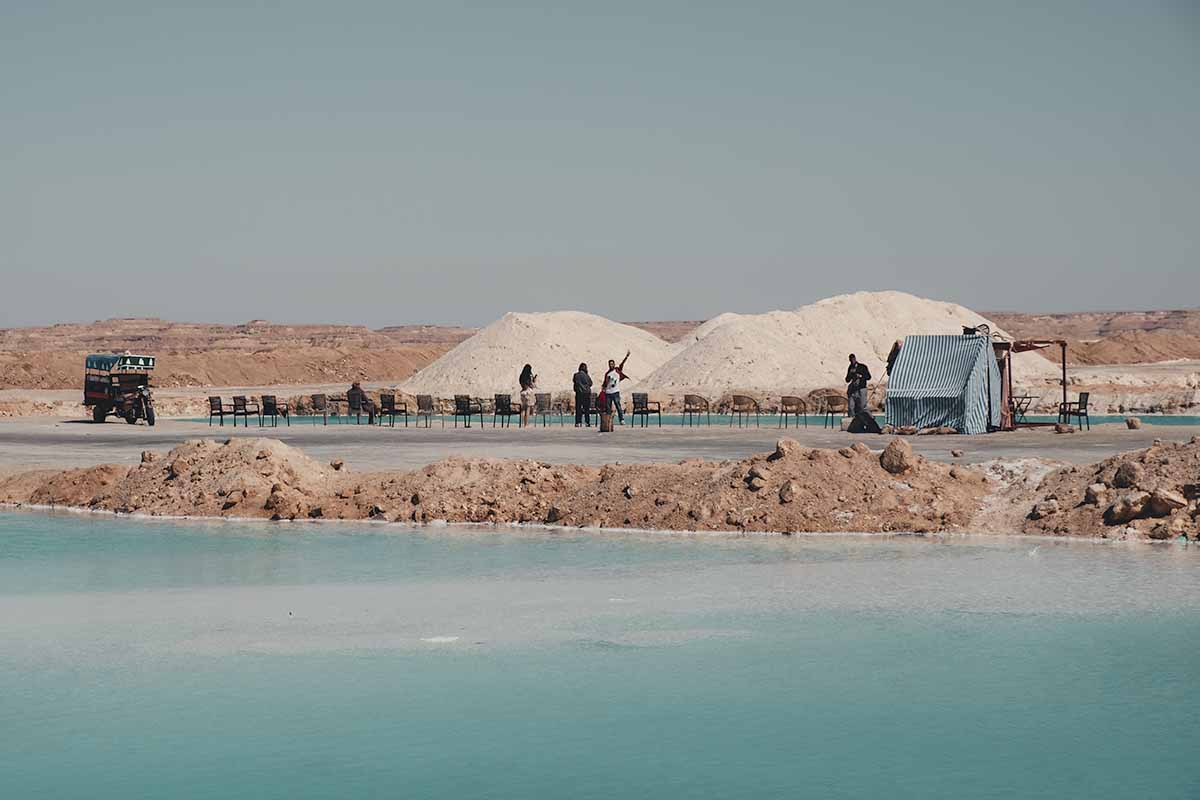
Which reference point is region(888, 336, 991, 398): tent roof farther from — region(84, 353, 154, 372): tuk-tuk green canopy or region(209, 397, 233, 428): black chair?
region(84, 353, 154, 372): tuk-tuk green canopy

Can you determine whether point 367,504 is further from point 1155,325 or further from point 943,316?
point 1155,325

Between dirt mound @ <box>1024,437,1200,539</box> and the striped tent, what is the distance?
473 inches

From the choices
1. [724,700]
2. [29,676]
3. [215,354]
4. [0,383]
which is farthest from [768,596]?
[215,354]

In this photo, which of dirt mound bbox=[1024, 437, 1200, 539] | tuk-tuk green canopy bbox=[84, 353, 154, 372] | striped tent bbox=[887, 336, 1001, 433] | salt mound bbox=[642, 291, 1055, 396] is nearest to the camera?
dirt mound bbox=[1024, 437, 1200, 539]

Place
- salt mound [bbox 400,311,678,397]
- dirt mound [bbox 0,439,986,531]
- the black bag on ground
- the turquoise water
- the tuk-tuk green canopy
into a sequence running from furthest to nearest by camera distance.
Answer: salt mound [bbox 400,311,678,397] < the tuk-tuk green canopy < the black bag on ground < dirt mound [bbox 0,439,986,531] < the turquoise water

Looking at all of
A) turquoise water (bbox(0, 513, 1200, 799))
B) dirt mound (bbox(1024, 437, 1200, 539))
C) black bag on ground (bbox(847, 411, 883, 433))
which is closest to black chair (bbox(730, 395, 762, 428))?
black bag on ground (bbox(847, 411, 883, 433))

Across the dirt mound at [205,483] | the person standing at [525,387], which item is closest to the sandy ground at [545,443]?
the person standing at [525,387]

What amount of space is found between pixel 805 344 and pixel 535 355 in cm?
1272

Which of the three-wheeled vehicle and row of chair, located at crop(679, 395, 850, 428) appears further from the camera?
the three-wheeled vehicle

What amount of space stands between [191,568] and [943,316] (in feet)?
192

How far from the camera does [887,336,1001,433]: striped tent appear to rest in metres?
28.9

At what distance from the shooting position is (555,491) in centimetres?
1886

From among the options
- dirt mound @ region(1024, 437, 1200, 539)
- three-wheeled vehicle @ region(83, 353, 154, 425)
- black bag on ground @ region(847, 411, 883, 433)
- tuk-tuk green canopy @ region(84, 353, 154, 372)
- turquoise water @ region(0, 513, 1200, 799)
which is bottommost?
turquoise water @ region(0, 513, 1200, 799)

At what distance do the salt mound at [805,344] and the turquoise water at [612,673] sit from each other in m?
39.6
